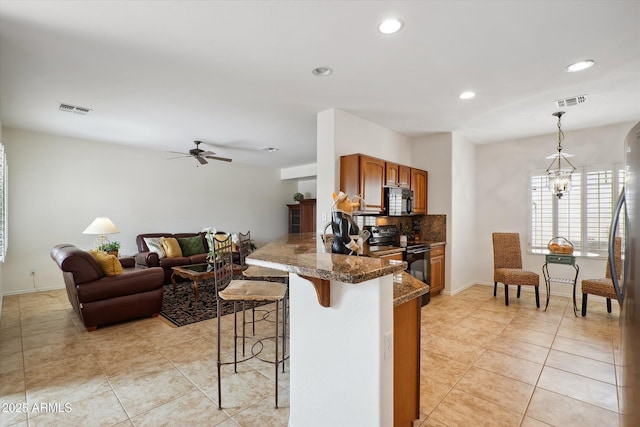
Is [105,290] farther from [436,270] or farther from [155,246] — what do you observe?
[436,270]

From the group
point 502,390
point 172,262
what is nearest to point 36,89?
point 172,262

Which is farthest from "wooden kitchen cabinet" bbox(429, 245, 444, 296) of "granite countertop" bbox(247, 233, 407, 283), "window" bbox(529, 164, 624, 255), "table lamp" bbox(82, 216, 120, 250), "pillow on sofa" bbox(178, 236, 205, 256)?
"table lamp" bbox(82, 216, 120, 250)

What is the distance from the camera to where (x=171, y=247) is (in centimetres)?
605

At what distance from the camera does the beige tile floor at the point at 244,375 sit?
77.3 inches

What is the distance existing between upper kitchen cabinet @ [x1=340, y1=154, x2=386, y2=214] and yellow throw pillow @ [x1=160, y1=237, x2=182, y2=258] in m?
4.05

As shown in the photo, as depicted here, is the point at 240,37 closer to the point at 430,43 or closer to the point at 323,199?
the point at 430,43

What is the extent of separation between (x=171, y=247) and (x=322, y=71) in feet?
15.9

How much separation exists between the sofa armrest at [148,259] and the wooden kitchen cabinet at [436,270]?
4.85m

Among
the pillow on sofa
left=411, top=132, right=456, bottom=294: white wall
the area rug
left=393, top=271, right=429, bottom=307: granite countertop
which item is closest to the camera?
left=393, top=271, right=429, bottom=307: granite countertop

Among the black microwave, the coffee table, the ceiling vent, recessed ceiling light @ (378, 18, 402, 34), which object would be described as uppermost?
the ceiling vent

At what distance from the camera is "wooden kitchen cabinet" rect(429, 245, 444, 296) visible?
4605mm

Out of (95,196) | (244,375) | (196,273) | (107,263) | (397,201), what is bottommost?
(244,375)

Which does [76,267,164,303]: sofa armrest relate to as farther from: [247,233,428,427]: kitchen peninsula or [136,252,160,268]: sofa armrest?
[247,233,428,427]: kitchen peninsula

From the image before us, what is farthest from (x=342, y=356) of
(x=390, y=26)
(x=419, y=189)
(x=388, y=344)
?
(x=419, y=189)
